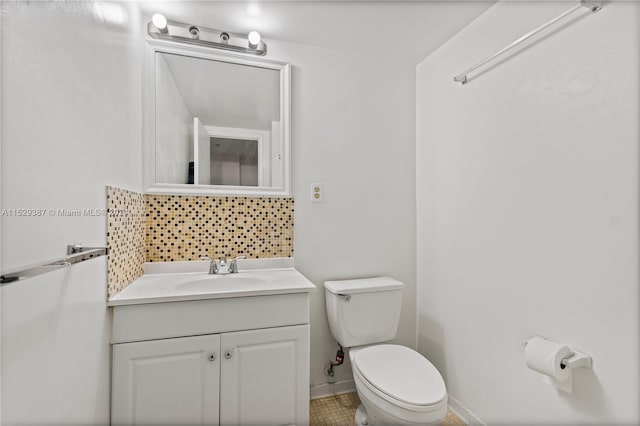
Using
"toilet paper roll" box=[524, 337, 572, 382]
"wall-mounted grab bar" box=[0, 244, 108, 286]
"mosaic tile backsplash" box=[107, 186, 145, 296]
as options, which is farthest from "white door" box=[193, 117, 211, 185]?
"toilet paper roll" box=[524, 337, 572, 382]

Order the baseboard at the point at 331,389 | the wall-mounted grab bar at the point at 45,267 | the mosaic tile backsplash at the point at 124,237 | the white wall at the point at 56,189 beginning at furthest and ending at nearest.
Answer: the baseboard at the point at 331,389 < the mosaic tile backsplash at the point at 124,237 < the white wall at the point at 56,189 < the wall-mounted grab bar at the point at 45,267

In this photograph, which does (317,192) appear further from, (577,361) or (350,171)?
(577,361)

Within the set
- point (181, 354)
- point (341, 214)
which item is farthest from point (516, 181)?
point (181, 354)

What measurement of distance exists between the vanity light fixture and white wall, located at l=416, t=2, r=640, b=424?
1.12 m

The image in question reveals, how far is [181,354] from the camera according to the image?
1274mm

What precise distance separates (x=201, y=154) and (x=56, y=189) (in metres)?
0.98

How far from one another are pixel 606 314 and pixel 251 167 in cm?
170

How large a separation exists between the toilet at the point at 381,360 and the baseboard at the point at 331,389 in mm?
192

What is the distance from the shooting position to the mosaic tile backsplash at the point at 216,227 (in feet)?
5.52

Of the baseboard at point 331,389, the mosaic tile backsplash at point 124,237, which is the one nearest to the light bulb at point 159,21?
the mosaic tile backsplash at point 124,237

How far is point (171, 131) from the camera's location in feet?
5.65

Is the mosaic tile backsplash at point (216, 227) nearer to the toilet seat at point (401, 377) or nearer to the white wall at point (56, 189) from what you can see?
the white wall at point (56, 189)

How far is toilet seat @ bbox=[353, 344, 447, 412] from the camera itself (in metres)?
1.25

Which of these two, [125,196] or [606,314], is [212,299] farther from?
[606,314]
